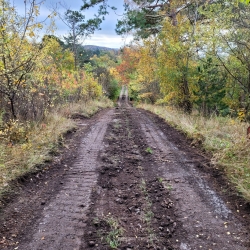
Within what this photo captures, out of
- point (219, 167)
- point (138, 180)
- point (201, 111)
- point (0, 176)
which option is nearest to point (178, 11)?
point (201, 111)

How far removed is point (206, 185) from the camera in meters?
4.37

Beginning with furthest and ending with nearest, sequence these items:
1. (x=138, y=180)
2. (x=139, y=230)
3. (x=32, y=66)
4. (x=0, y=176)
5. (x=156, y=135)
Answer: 1. (x=156, y=135)
2. (x=32, y=66)
3. (x=138, y=180)
4. (x=0, y=176)
5. (x=139, y=230)

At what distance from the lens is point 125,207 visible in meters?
3.59

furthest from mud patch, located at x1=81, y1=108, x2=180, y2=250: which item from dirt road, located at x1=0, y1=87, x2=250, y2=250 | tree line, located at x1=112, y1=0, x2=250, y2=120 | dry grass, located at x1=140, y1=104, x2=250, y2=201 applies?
tree line, located at x1=112, y1=0, x2=250, y2=120

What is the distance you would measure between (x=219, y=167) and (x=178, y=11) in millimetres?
11229

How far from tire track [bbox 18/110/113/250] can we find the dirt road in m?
0.01

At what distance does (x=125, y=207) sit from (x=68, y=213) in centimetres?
84

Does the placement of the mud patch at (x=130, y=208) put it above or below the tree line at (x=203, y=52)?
below

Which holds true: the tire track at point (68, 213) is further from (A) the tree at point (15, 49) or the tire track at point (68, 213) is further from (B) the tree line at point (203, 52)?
(B) the tree line at point (203, 52)

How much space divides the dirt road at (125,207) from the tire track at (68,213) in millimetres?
12

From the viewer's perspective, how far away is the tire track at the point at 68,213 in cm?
278

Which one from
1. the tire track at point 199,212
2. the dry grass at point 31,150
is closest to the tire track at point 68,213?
the dry grass at point 31,150

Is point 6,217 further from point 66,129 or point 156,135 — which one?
point 156,135

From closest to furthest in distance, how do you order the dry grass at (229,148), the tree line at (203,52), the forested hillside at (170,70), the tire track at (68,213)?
1. the tire track at (68,213)
2. the dry grass at (229,148)
3. the forested hillside at (170,70)
4. the tree line at (203,52)
